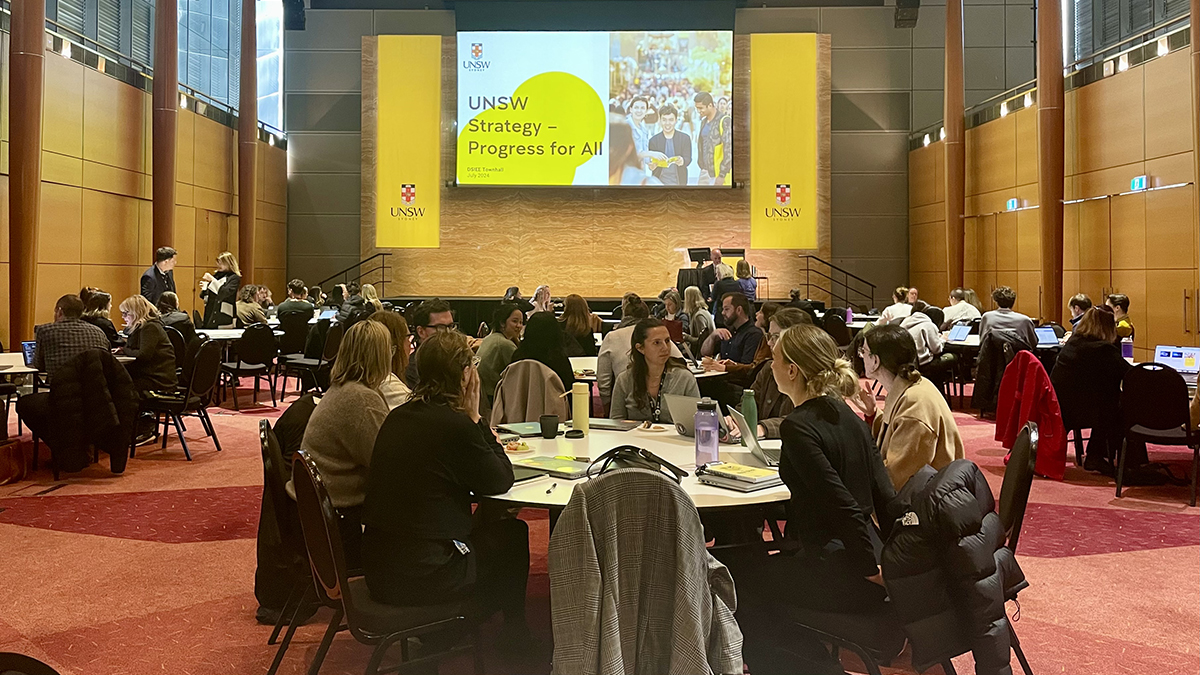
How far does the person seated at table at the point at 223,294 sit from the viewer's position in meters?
10.0

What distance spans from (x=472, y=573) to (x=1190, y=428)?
4.80 metres

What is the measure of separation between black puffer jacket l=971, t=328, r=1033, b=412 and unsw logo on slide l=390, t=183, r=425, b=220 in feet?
36.0

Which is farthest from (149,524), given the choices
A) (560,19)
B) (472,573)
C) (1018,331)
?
(560,19)

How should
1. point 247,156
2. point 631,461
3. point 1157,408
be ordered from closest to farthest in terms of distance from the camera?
point 631,461 → point 1157,408 → point 247,156

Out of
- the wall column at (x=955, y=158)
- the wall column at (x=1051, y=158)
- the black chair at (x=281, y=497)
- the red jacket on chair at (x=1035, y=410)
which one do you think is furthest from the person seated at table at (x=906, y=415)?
the wall column at (x=955, y=158)

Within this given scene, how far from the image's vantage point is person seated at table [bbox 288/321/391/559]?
3113 millimetres

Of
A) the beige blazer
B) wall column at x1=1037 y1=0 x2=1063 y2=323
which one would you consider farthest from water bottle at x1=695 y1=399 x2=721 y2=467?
wall column at x1=1037 y1=0 x2=1063 y2=323

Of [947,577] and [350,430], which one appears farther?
[350,430]

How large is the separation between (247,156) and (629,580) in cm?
1405

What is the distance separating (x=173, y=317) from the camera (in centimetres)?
802

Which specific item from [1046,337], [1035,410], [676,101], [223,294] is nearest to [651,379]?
[1035,410]

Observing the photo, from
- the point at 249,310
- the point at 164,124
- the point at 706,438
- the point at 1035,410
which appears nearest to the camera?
the point at 706,438

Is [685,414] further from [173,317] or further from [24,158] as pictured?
[24,158]

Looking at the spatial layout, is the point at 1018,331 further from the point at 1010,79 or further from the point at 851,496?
the point at 1010,79
